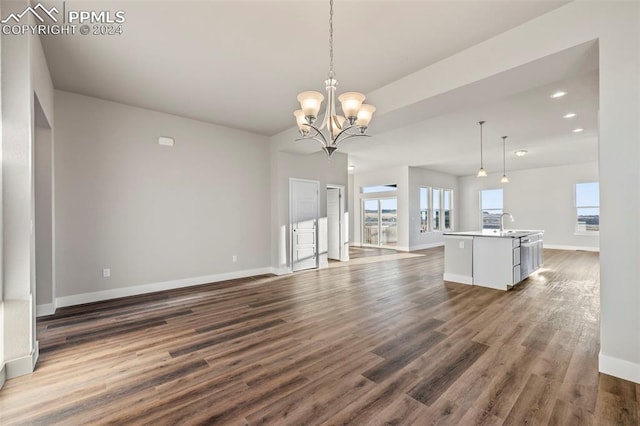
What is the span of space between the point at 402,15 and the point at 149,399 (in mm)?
3630

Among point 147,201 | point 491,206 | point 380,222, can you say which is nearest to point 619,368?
point 147,201

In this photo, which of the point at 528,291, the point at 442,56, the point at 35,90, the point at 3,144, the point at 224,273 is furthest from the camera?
the point at 224,273

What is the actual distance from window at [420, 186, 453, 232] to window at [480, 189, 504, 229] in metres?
1.24

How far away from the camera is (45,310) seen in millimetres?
3605

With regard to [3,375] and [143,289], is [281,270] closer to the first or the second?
[143,289]

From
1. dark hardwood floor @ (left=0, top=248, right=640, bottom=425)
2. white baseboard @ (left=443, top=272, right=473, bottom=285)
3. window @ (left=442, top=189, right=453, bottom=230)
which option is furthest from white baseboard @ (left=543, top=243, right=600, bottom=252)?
white baseboard @ (left=443, top=272, right=473, bottom=285)

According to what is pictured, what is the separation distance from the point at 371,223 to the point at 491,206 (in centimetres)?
499

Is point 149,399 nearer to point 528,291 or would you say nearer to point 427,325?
point 427,325

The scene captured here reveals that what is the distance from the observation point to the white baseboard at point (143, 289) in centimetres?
398

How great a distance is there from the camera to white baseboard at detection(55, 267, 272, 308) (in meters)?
3.98

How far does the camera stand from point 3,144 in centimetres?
221

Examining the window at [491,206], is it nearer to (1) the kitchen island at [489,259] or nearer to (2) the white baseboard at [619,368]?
(1) the kitchen island at [489,259]

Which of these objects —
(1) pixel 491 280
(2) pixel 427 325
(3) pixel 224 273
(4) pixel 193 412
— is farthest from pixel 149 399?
(1) pixel 491 280

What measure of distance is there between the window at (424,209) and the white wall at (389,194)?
1.02 metres
